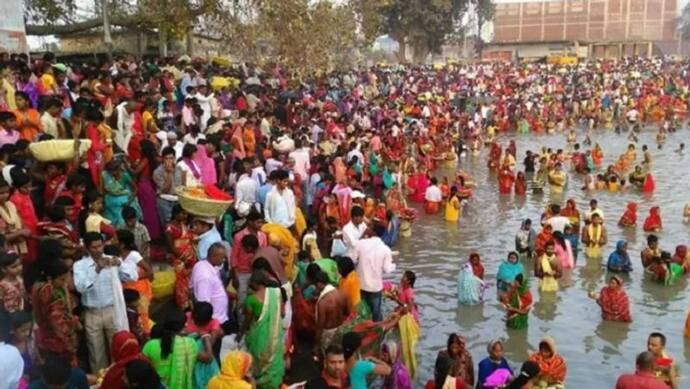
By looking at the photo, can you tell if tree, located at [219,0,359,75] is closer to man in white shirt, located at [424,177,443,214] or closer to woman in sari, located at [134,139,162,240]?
man in white shirt, located at [424,177,443,214]

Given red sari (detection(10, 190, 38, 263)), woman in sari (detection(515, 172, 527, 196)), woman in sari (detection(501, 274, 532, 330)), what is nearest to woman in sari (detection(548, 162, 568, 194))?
woman in sari (detection(515, 172, 527, 196))

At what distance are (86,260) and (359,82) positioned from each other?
2620 cm

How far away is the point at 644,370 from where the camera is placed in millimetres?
6238

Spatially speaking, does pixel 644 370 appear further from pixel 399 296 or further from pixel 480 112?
pixel 480 112

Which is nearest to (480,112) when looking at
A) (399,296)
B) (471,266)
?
(471,266)

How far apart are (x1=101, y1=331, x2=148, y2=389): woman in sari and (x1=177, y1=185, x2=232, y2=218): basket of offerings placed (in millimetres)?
2934

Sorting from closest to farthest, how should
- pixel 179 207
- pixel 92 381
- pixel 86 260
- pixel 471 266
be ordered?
1. pixel 92 381
2. pixel 86 260
3. pixel 179 207
4. pixel 471 266

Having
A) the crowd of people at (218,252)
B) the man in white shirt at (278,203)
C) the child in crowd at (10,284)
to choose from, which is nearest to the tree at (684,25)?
the crowd of people at (218,252)

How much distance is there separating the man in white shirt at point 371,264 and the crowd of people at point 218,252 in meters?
0.02

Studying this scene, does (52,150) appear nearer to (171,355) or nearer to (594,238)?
(171,355)

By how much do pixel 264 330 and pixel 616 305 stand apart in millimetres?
5807

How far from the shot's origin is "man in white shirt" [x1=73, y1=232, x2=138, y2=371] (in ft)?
19.0

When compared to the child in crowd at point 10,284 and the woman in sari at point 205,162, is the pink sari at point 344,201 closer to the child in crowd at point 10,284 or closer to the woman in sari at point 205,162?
the woman in sari at point 205,162

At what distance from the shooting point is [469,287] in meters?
10.6
